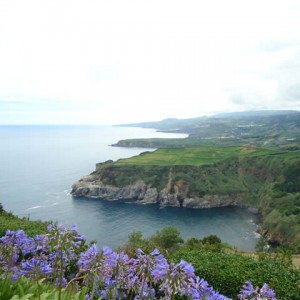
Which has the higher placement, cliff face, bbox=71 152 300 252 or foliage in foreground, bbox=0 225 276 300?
foliage in foreground, bbox=0 225 276 300

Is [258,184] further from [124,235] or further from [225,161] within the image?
[124,235]

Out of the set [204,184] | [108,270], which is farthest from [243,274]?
[204,184]

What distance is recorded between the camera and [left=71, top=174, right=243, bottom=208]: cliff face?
93938 millimetres

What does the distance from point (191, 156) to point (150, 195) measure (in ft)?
116

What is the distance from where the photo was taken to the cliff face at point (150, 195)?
93.9 m

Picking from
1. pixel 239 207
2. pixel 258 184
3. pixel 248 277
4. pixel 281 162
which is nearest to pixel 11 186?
pixel 239 207

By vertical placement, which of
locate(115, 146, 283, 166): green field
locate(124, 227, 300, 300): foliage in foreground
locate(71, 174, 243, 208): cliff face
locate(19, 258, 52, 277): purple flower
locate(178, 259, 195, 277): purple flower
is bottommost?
locate(71, 174, 243, 208): cliff face

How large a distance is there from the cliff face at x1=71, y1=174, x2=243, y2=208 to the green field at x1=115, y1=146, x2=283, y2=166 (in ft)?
47.8

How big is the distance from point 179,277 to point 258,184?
107m

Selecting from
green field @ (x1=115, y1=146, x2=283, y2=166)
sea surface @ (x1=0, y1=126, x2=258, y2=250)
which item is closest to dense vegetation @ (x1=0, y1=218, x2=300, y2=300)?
sea surface @ (x1=0, y1=126, x2=258, y2=250)

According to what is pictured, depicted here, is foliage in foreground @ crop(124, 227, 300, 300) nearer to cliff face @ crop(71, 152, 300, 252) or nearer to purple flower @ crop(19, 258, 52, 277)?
purple flower @ crop(19, 258, 52, 277)

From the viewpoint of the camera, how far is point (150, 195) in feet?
317

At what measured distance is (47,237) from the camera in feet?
16.3

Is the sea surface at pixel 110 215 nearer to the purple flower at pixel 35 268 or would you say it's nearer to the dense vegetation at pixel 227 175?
the dense vegetation at pixel 227 175
